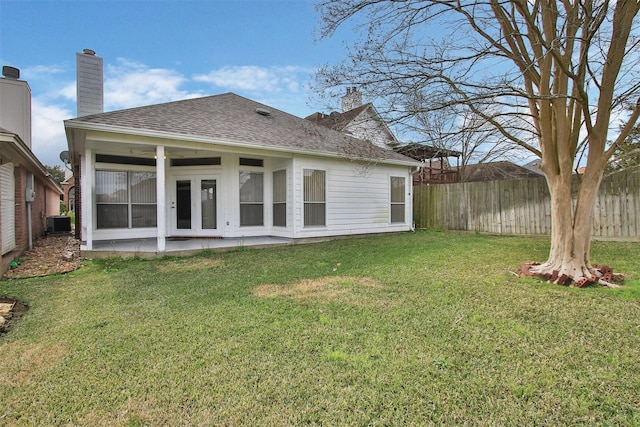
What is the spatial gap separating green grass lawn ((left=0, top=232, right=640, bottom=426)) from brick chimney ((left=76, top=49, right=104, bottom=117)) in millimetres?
5745

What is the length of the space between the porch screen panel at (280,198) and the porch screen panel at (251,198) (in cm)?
37

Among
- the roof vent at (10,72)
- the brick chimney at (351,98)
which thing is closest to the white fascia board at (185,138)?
the brick chimney at (351,98)

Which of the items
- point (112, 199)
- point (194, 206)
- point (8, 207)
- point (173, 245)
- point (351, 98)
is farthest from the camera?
point (194, 206)

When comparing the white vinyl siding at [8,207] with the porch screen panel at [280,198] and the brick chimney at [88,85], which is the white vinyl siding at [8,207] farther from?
the porch screen panel at [280,198]

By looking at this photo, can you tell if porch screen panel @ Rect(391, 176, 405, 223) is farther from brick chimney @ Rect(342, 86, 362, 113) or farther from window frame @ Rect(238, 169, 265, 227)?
brick chimney @ Rect(342, 86, 362, 113)

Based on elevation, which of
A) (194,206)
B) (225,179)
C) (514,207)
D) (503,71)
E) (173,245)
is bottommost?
(173,245)

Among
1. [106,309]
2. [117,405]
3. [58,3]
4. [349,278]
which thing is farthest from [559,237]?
[58,3]

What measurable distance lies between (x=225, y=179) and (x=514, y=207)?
27.9 feet

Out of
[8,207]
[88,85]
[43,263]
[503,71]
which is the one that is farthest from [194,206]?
[503,71]

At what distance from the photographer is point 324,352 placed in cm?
256

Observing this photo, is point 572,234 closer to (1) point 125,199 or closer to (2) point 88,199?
(2) point 88,199

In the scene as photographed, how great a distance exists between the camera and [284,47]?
33.2ft

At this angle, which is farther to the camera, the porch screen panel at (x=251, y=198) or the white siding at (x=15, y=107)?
the white siding at (x=15, y=107)

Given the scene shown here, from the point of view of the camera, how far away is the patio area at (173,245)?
6789 millimetres
